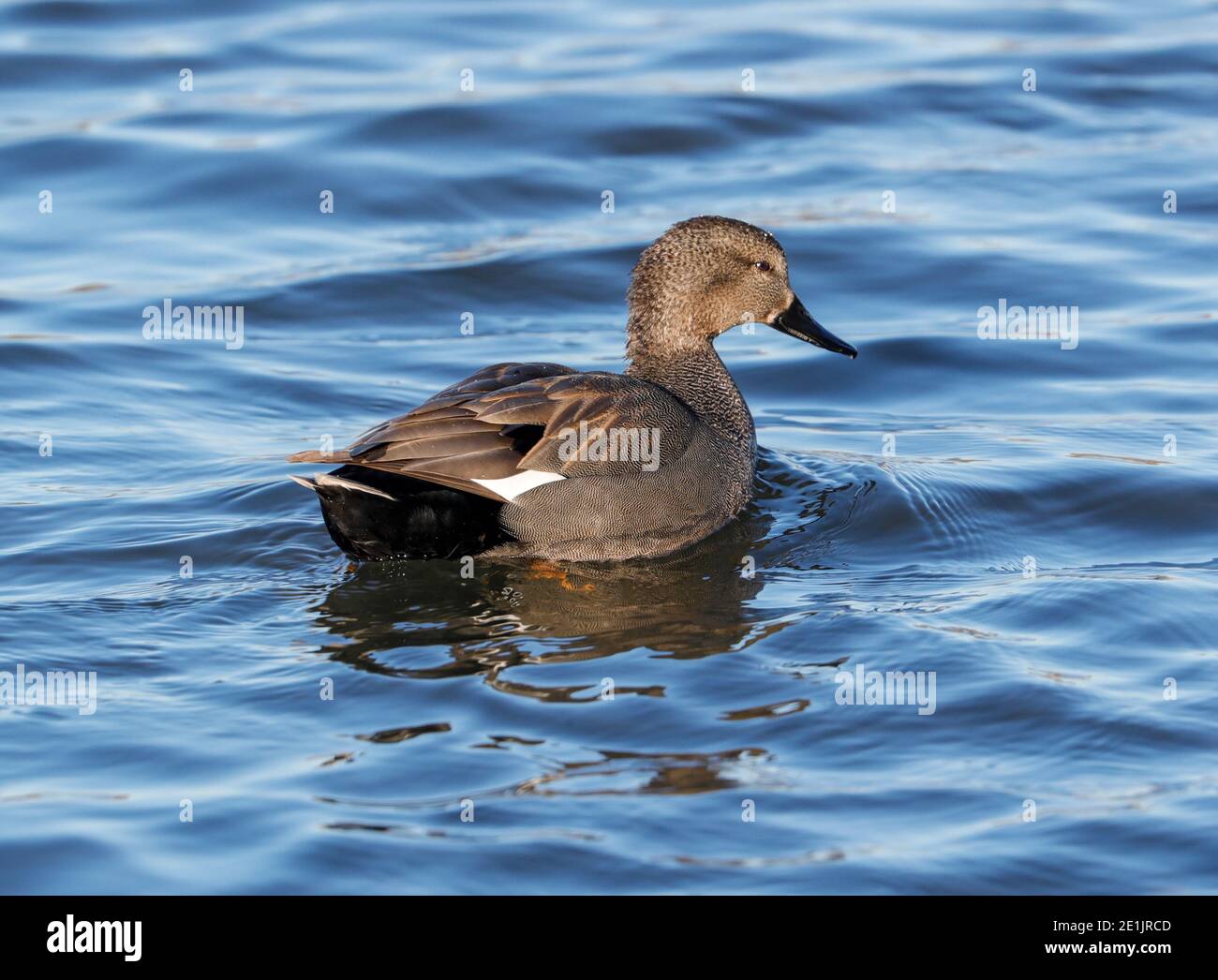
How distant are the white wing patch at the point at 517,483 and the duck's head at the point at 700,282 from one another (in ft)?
5.17

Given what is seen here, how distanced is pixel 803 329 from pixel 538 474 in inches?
86.5

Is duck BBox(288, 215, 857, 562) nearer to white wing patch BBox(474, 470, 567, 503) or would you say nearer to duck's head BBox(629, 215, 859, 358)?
white wing patch BBox(474, 470, 567, 503)

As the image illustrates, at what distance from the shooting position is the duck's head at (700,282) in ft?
25.8

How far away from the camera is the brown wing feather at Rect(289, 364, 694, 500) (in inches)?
248

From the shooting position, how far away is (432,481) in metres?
6.28

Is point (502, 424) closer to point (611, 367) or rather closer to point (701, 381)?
point (701, 381)

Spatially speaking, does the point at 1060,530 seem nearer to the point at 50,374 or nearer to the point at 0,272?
the point at 50,374

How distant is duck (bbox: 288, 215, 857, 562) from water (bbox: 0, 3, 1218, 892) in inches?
6.6

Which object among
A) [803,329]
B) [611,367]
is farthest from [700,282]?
[611,367]

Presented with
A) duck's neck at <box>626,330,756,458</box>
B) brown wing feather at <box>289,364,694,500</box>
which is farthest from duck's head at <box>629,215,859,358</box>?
brown wing feather at <box>289,364,694,500</box>

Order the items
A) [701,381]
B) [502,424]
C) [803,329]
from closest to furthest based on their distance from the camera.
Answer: [502,424]
[701,381]
[803,329]

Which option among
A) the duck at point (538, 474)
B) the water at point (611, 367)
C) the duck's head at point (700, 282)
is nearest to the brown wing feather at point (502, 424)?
the duck at point (538, 474)

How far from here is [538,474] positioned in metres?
6.51
